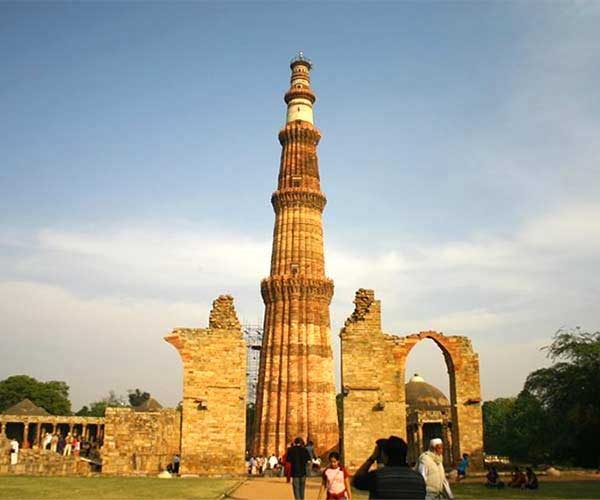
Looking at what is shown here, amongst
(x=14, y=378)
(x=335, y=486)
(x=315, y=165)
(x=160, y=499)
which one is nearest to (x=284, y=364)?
(x=315, y=165)

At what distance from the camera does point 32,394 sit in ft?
180

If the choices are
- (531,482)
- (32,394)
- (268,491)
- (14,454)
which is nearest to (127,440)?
(14,454)

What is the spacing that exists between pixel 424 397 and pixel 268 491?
27.9m

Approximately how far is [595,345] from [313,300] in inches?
508

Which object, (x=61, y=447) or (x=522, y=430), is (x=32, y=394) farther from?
A: (x=522, y=430)

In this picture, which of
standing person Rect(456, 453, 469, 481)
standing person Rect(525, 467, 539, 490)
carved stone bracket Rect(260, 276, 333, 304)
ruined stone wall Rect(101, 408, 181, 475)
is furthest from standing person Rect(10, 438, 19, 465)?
carved stone bracket Rect(260, 276, 333, 304)

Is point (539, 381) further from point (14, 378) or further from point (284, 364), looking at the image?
point (14, 378)

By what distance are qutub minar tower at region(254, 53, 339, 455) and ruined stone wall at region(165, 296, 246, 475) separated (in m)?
10.3

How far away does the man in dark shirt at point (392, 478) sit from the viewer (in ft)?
13.2

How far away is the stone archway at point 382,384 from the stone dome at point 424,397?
19301 millimetres

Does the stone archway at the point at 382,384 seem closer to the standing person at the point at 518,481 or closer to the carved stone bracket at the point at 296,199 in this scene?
the standing person at the point at 518,481

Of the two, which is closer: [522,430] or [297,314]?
[297,314]

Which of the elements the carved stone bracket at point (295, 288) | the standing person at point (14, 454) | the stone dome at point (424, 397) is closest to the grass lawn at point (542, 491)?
the standing person at point (14, 454)

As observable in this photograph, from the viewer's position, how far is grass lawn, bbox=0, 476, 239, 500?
36.2ft
